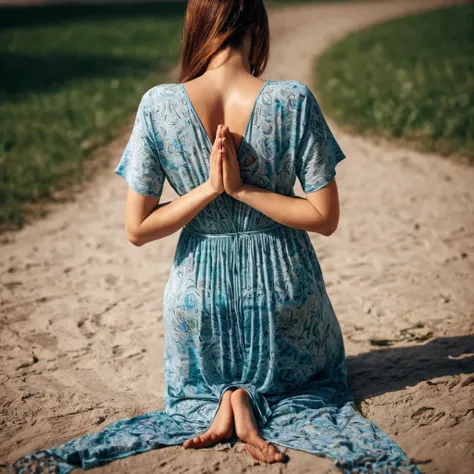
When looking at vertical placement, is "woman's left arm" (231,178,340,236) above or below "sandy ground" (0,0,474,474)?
above

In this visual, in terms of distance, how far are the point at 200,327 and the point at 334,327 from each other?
72 cm

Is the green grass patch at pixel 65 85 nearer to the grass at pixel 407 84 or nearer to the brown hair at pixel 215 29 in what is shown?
the grass at pixel 407 84

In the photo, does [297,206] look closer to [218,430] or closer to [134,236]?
[134,236]

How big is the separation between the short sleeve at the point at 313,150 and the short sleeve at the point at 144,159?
0.62 meters

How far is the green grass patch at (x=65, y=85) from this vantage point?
822cm

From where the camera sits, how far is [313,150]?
120 inches

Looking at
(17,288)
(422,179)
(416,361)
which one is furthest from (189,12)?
(422,179)

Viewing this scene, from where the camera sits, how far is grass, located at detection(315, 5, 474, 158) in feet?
29.4

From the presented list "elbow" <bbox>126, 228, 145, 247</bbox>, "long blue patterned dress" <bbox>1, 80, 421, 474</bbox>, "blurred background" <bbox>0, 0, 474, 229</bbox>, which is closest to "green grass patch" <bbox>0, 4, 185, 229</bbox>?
"blurred background" <bbox>0, 0, 474, 229</bbox>

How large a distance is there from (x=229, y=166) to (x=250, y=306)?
2.23 feet

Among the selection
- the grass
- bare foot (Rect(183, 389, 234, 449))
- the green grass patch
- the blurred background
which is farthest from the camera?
the grass

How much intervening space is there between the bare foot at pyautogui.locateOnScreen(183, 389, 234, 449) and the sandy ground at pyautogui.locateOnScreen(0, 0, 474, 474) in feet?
0.17

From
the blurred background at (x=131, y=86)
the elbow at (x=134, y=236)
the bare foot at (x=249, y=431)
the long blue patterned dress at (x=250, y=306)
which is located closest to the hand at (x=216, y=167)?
the long blue patterned dress at (x=250, y=306)

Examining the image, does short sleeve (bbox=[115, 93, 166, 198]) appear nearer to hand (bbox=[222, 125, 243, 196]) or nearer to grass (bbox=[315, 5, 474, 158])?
hand (bbox=[222, 125, 243, 196])
